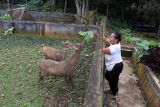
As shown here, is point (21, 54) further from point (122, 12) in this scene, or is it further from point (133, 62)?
point (122, 12)

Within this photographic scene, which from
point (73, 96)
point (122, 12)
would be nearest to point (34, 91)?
point (73, 96)

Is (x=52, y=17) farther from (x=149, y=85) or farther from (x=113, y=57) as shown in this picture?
Result: (x=113, y=57)

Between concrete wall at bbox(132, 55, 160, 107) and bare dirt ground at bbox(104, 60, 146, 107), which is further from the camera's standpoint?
bare dirt ground at bbox(104, 60, 146, 107)

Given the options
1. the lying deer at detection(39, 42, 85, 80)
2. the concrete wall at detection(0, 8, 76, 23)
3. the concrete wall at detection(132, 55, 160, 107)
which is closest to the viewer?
the lying deer at detection(39, 42, 85, 80)

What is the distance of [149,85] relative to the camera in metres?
6.78

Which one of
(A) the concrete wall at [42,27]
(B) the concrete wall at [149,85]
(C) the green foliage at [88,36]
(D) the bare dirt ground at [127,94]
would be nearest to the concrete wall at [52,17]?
(A) the concrete wall at [42,27]

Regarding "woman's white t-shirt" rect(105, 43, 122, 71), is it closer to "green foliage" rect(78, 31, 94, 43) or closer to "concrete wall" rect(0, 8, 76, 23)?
"green foliage" rect(78, 31, 94, 43)

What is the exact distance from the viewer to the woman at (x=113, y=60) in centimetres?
607

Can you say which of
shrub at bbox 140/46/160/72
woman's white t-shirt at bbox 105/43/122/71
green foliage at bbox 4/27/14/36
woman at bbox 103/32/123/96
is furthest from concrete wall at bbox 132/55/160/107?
green foliage at bbox 4/27/14/36

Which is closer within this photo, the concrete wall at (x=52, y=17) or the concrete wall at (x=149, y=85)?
the concrete wall at (x=149, y=85)

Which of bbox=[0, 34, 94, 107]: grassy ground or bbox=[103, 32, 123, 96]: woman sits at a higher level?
bbox=[103, 32, 123, 96]: woman

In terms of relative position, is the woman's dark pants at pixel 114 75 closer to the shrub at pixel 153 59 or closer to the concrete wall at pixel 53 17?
the shrub at pixel 153 59

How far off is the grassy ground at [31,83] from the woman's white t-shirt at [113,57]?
0.67 metres

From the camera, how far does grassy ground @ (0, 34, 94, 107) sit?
577cm
